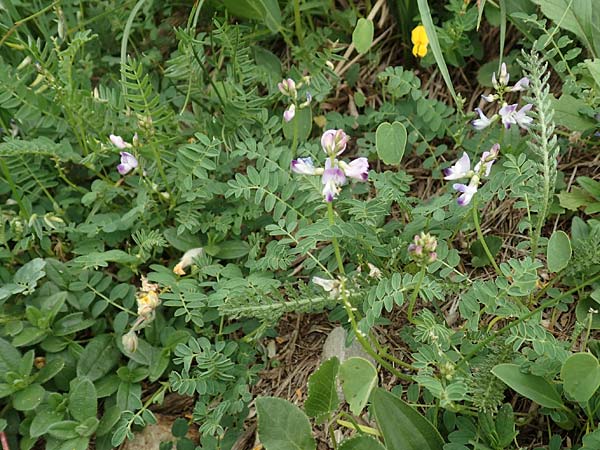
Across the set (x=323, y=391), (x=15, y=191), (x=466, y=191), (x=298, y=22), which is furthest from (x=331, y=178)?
(x=15, y=191)

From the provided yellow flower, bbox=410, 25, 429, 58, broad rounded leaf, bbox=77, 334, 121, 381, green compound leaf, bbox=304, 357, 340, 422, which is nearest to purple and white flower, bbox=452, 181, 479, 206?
green compound leaf, bbox=304, 357, 340, 422

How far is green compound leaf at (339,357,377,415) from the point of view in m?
1.43

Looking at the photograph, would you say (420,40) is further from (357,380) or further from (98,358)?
(98,358)

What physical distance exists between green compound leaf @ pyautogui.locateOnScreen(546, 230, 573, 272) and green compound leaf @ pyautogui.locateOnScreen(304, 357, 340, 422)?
1.80ft

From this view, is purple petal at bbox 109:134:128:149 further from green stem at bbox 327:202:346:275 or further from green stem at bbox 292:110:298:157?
green stem at bbox 327:202:346:275

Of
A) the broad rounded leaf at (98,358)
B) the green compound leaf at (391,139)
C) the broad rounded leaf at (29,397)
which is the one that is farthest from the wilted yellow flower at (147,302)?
the green compound leaf at (391,139)

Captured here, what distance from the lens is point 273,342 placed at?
76.9 inches

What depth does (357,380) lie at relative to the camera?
1.47 metres

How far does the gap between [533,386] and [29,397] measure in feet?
4.01

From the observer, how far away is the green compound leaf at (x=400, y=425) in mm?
1507

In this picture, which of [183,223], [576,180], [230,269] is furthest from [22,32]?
[576,180]

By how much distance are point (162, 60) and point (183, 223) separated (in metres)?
0.81

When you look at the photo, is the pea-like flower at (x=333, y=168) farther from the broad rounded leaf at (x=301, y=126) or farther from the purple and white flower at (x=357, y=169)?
the broad rounded leaf at (x=301, y=126)

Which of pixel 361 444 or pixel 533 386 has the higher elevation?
pixel 533 386
